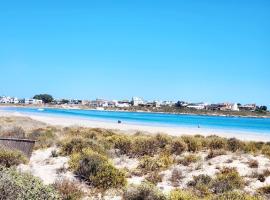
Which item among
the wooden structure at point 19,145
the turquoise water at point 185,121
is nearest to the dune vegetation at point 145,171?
the wooden structure at point 19,145

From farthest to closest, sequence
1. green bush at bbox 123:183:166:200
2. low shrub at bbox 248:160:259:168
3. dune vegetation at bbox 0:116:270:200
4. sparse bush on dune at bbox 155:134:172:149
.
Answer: sparse bush on dune at bbox 155:134:172:149, low shrub at bbox 248:160:259:168, dune vegetation at bbox 0:116:270:200, green bush at bbox 123:183:166:200

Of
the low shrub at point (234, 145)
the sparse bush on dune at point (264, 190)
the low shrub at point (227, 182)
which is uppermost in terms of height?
the low shrub at point (234, 145)

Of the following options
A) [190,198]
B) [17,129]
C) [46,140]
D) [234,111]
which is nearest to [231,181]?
[190,198]

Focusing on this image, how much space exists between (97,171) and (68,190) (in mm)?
2181

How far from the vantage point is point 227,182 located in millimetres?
11484

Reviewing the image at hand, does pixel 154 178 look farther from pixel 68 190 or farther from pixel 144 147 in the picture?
pixel 144 147

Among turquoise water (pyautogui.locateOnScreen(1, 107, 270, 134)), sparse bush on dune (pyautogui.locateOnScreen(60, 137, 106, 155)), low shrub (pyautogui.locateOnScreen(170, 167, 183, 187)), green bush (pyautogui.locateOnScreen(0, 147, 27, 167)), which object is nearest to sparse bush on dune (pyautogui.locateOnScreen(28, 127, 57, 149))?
sparse bush on dune (pyautogui.locateOnScreen(60, 137, 106, 155))

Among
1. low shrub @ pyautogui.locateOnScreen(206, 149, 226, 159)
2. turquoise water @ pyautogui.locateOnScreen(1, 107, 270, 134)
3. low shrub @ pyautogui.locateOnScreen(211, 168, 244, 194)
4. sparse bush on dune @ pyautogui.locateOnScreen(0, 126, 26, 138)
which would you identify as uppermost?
sparse bush on dune @ pyautogui.locateOnScreen(0, 126, 26, 138)

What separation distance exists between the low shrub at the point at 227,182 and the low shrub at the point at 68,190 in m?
3.31

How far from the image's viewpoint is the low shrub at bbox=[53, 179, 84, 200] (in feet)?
31.6

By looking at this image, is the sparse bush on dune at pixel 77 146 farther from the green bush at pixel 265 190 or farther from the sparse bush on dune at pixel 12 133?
the green bush at pixel 265 190

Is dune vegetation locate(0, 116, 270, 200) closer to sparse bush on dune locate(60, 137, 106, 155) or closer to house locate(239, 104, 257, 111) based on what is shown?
sparse bush on dune locate(60, 137, 106, 155)

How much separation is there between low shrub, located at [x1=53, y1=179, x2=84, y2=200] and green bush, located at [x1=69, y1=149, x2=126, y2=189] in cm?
115

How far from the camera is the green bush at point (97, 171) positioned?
452 inches
